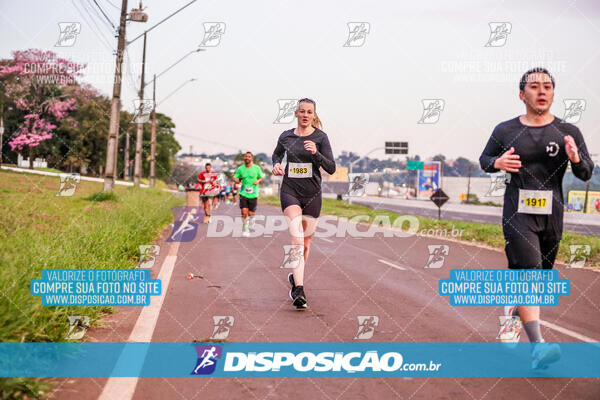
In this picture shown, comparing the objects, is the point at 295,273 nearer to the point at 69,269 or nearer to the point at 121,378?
the point at 69,269

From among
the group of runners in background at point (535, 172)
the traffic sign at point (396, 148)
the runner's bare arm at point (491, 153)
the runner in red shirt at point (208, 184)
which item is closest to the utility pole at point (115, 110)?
the runner in red shirt at point (208, 184)

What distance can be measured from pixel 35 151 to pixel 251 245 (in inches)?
1391

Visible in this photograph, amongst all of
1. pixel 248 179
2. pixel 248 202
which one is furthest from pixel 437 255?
pixel 248 179

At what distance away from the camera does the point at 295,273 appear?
282 inches

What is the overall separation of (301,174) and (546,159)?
3163mm

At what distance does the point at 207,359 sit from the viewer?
488 centimetres

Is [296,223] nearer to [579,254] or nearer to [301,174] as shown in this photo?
[301,174]

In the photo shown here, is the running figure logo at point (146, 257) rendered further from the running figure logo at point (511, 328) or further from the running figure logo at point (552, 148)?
the running figure logo at point (552, 148)

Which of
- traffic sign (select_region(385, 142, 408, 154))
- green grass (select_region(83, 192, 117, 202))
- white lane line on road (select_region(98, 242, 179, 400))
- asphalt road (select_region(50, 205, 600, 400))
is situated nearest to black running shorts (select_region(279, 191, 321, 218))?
asphalt road (select_region(50, 205, 600, 400))

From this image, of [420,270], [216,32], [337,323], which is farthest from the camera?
[216,32]

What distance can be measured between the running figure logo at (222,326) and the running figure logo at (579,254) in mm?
8816

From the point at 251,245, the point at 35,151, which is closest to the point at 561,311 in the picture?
the point at 251,245

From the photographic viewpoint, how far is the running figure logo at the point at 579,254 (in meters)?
13.0

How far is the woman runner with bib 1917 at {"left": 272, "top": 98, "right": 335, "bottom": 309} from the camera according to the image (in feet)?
23.6
